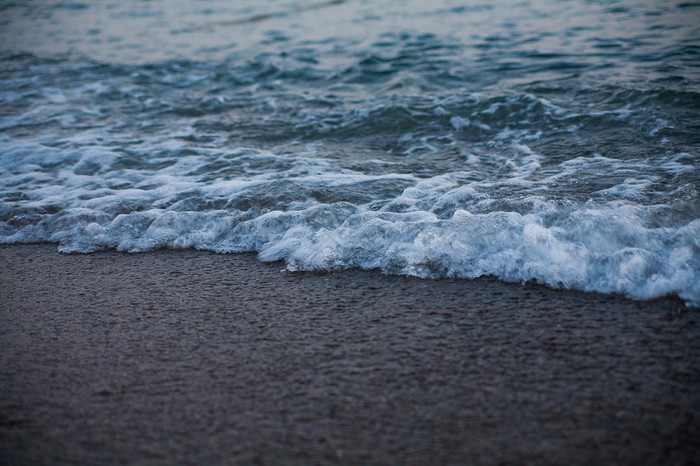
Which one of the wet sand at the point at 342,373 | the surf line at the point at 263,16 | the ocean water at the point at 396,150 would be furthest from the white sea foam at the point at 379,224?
the surf line at the point at 263,16

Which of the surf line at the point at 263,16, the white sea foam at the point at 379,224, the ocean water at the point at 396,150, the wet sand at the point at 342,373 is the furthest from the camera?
the surf line at the point at 263,16

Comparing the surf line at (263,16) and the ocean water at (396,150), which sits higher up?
the surf line at (263,16)

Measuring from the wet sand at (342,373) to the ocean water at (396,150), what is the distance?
0.25 m

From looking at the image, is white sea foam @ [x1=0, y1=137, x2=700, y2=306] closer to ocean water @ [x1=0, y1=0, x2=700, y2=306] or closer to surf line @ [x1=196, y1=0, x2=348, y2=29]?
ocean water @ [x1=0, y1=0, x2=700, y2=306]

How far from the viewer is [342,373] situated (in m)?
1.71

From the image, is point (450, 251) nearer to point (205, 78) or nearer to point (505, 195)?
point (505, 195)

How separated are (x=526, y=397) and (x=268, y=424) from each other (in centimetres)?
75

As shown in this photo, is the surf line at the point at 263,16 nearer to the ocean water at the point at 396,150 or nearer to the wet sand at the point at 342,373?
the ocean water at the point at 396,150

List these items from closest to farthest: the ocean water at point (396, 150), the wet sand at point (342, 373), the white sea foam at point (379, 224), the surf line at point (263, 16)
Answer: the wet sand at point (342, 373), the white sea foam at point (379, 224), the ocean water at point (396, 150), the surf line at point (263, 16)

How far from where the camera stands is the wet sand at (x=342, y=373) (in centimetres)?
141

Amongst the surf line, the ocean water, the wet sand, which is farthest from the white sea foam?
the surf line

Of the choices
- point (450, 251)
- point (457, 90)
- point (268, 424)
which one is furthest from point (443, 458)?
point (457, 90)

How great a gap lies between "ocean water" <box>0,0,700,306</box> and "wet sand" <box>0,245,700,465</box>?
0.82 ft

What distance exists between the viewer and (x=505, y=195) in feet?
9.39
